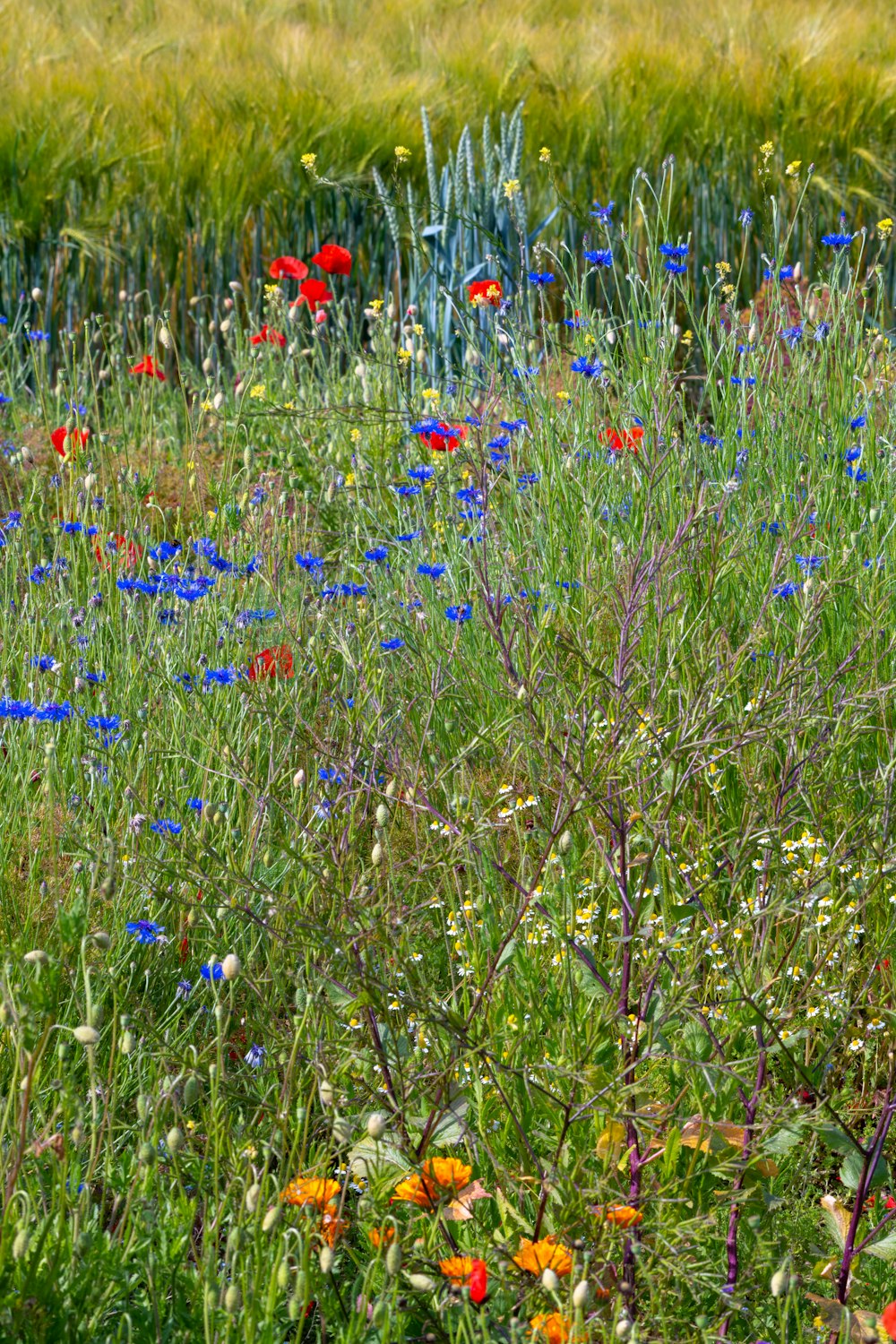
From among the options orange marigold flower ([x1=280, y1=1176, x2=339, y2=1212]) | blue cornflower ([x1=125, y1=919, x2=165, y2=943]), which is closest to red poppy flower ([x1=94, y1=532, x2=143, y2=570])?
blue cornflower ([x1=125, y1=919, x2=165, y2=943])

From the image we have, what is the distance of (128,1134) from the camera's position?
1.45m

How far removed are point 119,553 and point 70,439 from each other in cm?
40

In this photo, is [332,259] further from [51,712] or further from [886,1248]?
[886,1248]

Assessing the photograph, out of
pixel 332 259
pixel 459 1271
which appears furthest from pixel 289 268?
pixel 459 1271

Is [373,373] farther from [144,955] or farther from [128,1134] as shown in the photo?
[128,1134]

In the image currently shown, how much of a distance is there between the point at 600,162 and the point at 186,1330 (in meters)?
4.95

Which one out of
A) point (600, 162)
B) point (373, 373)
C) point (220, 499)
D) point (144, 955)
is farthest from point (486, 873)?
point (600, 162)

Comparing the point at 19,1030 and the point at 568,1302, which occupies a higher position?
the point at 19,1030

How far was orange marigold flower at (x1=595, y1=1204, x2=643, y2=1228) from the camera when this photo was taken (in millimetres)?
1146

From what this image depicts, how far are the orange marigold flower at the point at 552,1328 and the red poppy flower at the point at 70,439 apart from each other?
86.2 inches

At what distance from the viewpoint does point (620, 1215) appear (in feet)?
3.76

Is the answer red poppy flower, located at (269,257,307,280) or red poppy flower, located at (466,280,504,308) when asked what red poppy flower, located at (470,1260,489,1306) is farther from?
red poppy flower, located at (269,257,307,280)

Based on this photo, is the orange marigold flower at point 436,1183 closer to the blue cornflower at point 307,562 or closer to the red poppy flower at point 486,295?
the blue cornflower at point 307,562

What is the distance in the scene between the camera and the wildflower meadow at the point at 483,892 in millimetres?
1181
